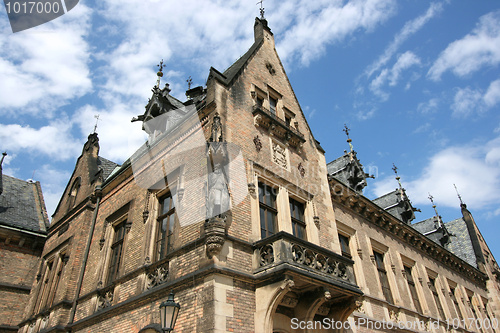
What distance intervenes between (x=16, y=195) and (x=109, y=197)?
33.6ft

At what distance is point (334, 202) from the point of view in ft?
49.5

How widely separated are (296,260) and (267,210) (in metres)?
2.27

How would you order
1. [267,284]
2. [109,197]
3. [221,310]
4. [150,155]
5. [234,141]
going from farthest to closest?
[109,197] < [150,155] < [234,141] < [267,284] < [221,310]

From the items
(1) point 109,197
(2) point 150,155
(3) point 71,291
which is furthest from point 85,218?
(2) point 150,155

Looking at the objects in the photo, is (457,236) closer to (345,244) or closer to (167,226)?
(345,244)

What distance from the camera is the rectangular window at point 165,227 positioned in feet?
34.1

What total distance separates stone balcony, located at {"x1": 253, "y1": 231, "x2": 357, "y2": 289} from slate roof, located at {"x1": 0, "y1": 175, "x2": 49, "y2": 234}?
14382 mm

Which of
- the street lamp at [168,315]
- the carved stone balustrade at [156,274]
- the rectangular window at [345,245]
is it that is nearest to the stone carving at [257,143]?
the carved stone balustrade at [156,274]

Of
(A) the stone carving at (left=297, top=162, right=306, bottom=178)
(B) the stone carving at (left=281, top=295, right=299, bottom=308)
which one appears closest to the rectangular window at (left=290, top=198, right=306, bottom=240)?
(A) the stone carving at (left=297, top=162, right=306, bottom=178)

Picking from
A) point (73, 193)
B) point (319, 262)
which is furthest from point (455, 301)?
point (73, 193)

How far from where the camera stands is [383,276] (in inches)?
625

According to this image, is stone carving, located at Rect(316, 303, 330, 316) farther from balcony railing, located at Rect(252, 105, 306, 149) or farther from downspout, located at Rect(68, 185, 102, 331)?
downspout, located at Rect(68, 185, 102, 331)

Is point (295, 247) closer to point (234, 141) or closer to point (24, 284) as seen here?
point (234, 141)

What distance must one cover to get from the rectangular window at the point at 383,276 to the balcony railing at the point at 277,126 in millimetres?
6960
